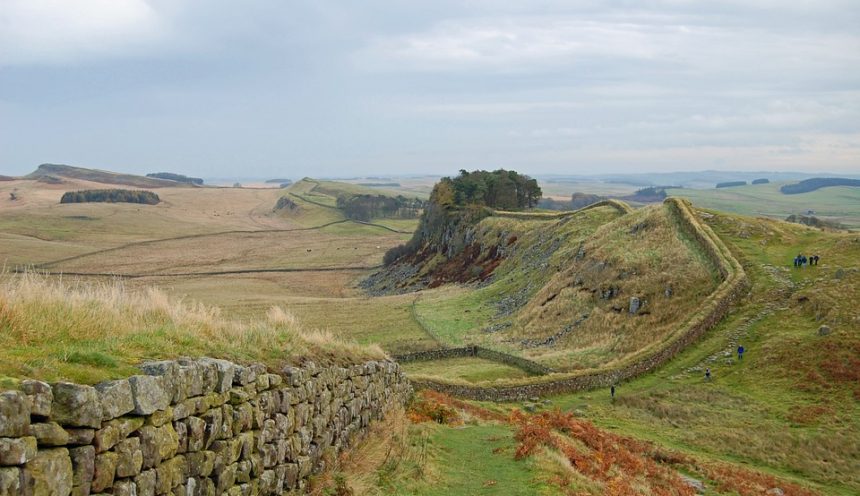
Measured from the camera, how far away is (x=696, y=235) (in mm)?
55875

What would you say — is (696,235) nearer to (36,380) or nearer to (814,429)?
(814,429)

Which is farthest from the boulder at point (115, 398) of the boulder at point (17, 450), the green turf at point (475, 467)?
the green turf at point (475, 467)

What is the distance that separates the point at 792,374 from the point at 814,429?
6509 mm

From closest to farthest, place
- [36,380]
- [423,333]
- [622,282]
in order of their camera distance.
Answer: [36,380] < [622,282] < [423,333]

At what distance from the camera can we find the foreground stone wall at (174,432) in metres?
6.73

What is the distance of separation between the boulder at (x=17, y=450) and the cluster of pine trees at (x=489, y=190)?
10225 centimetres

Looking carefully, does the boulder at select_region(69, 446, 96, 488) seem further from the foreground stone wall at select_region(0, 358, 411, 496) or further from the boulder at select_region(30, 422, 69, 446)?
the boulder at select_region(30, 422, 69, 446)

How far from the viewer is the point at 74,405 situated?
7.09 m

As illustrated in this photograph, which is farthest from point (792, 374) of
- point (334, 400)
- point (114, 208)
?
point (114, 208)

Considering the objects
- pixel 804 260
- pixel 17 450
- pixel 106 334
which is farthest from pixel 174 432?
pixel 804 260

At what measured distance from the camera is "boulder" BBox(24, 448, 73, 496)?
6641 mm

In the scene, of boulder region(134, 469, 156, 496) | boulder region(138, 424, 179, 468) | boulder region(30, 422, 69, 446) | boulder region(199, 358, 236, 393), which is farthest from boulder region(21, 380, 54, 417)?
boulder region(199, 358, 236, 393)

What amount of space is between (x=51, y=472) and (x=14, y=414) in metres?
0.79

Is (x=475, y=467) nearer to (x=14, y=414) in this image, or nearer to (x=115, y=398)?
(x=115, y=398)
